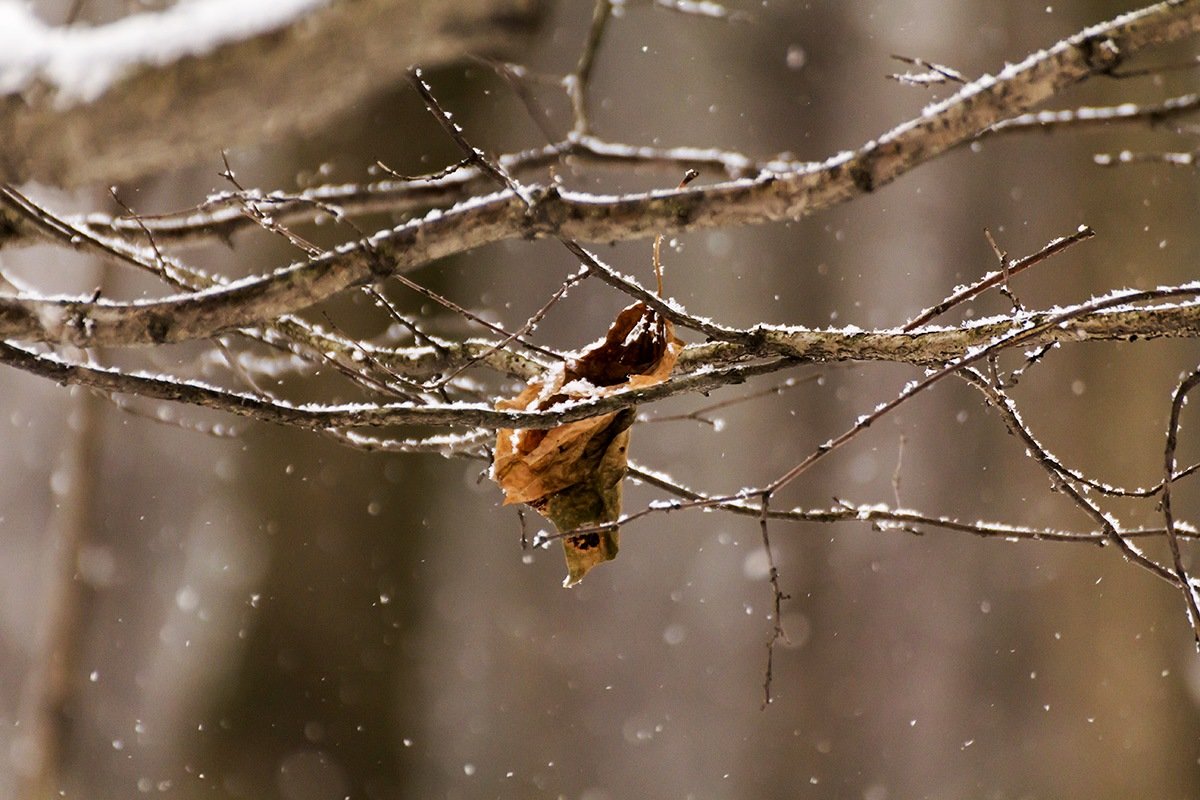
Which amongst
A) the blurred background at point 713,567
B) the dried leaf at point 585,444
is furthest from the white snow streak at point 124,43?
the blurred background at point 713,567

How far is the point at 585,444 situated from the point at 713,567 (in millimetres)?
3190

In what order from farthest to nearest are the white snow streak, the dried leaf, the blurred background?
the blurred background, the dried leaf, the white snow streak

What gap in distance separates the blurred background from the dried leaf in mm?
2739

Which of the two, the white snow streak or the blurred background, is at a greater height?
the blurred background

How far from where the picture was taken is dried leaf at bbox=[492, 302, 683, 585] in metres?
1.29

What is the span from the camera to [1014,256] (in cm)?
408

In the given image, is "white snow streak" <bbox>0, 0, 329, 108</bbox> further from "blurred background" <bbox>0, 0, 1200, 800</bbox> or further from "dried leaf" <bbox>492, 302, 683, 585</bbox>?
"blurred background" <bbox>0, 0, 1200, 800</bbox>

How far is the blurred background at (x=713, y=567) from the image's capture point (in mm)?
4125

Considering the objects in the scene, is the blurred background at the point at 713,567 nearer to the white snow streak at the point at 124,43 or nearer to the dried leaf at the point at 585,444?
the dried leaf at the point at 585,444

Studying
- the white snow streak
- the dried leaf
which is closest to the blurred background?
the dried leaf

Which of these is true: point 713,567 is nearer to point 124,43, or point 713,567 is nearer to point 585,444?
point 585,444

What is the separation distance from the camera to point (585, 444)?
4.25 feet

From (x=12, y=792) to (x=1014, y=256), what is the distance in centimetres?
526

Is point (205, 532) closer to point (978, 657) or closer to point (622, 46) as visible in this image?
point (622, 46)
